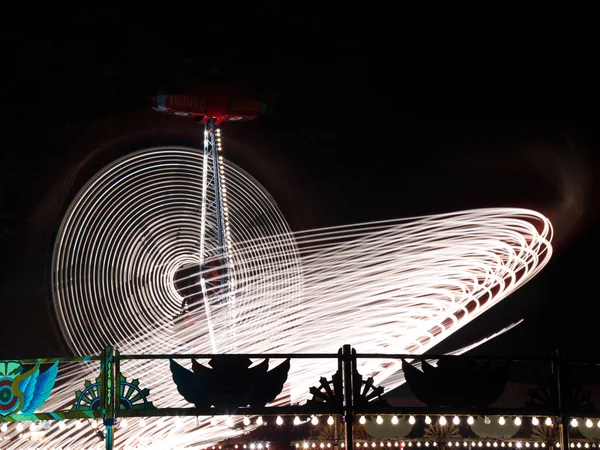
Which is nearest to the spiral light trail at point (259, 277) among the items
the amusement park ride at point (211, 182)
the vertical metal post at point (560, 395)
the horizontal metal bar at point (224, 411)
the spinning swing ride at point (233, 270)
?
the spinning swing ride at point (233, 270)

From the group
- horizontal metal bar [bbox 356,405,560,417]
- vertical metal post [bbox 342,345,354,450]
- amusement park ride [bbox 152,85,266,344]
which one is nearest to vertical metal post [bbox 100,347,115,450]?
vertical metal post [bbox 342,345,354,450]

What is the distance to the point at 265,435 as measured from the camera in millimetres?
16391

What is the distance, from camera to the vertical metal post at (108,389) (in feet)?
23.5

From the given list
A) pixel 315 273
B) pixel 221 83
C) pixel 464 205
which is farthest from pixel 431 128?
pixel 315 273

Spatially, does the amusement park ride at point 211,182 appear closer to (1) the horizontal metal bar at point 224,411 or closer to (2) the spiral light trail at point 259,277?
(2) the spiral light trail at point 259,277

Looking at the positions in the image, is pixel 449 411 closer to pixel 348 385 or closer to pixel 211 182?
pixel 348 385

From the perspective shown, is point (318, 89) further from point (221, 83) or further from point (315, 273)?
point (315, 273)

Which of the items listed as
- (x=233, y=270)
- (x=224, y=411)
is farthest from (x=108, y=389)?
(x=233, y=270)

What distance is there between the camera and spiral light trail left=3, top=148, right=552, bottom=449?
15422 mm

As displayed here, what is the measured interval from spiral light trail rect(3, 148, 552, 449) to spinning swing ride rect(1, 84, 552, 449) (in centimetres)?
4

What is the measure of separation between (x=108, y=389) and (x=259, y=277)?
35.0 feet

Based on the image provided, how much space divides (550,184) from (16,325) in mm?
13721

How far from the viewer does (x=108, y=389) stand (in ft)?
23.7

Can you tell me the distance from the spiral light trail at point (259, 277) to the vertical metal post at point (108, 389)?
7.22 meters
